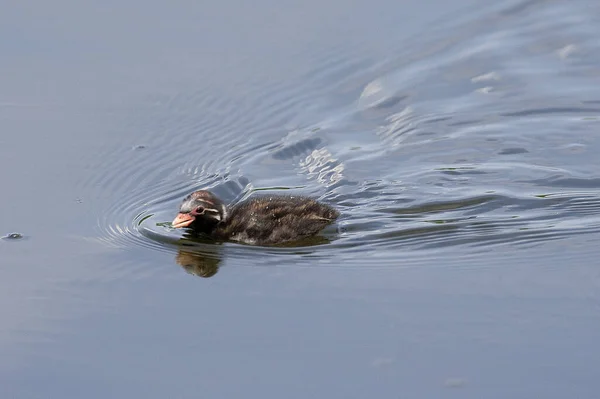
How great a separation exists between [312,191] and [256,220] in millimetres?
1117

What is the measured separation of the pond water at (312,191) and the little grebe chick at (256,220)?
0.18m

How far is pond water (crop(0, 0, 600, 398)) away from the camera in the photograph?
7.80m

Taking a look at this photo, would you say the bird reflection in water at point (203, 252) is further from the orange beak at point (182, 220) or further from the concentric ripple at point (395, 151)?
the orange beak at point (182, 220)

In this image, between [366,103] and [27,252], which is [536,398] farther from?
A: [366,103]

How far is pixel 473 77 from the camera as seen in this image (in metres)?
13.8

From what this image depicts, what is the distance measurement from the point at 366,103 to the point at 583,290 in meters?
4.94

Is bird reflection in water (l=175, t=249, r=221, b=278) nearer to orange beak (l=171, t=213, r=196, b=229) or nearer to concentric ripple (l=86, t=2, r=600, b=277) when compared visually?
concentric ripple (l=86, t=2, r=600, b=277)

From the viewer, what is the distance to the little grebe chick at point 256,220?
10.7m

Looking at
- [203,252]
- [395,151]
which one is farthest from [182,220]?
[395,151]

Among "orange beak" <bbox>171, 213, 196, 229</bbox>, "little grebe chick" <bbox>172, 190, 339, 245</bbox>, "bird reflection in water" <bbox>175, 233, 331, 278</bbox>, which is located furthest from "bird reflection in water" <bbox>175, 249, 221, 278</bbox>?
"little grebe chick" <bbox>172, 190, 339, 245</bbox>

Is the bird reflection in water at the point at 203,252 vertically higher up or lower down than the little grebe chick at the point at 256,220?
lower down

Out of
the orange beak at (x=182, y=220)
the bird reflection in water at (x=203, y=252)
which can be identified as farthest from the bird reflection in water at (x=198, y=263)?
the orange beak at (x=182, y=220)

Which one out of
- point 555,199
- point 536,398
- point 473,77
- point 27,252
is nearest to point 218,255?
point 27,252

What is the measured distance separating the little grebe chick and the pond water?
0.59 ft
